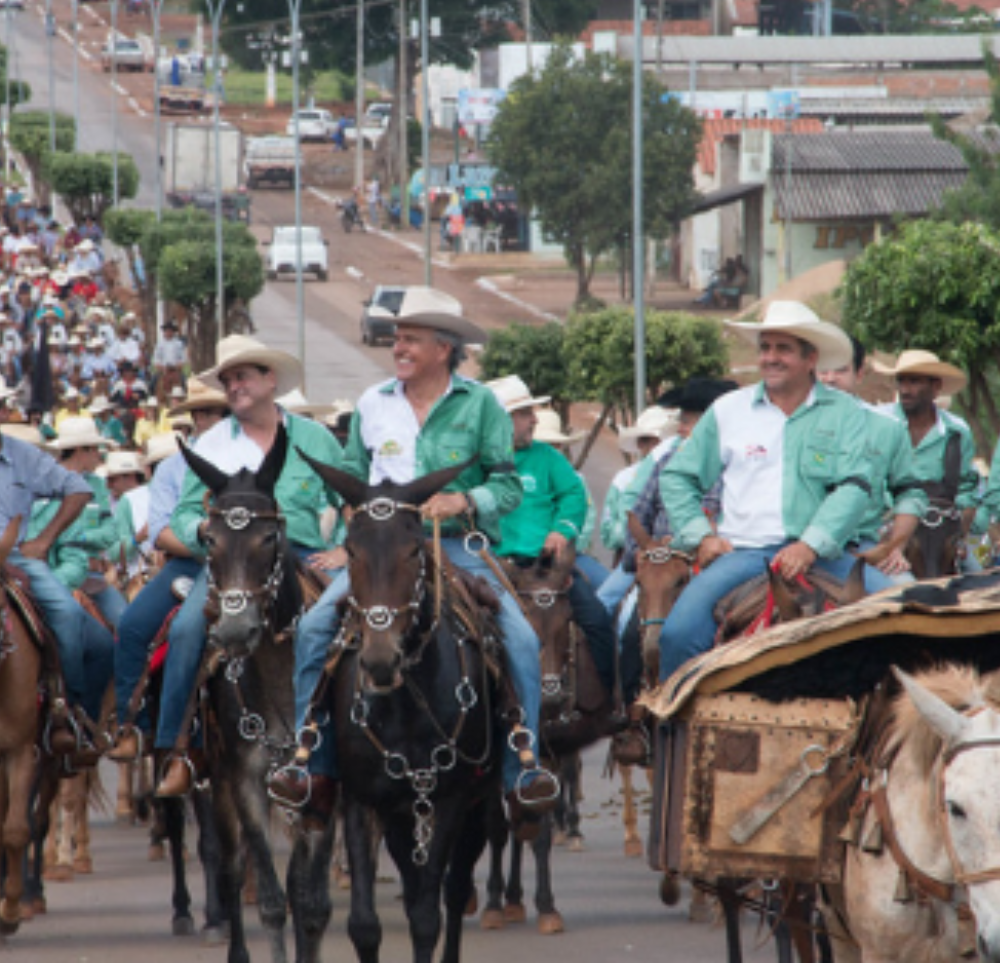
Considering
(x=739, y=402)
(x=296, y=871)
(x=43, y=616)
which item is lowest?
Answer: (x=296, y=871)

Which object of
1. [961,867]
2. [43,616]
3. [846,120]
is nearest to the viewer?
[961,867]

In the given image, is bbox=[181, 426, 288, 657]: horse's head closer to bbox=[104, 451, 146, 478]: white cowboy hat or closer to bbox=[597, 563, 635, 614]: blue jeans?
bbox=[597, 563, 635, 614]: blue jeans

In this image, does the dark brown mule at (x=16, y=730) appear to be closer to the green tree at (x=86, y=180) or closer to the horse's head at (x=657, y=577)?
the horse's head at (x=657, y=577)

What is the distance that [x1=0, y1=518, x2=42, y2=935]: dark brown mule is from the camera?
1170 cm

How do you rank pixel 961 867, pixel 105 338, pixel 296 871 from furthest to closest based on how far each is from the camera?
pixel 105 338, pixel 296 871, pixel 961 867

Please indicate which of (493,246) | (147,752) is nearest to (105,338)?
(147,752)

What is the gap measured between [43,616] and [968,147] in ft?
85.6

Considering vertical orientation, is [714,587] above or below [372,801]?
above

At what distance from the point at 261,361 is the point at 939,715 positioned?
5528 mm

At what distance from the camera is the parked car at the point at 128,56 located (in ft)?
359

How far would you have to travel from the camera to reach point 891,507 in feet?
40.8

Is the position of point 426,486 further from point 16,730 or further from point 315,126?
point 315,126

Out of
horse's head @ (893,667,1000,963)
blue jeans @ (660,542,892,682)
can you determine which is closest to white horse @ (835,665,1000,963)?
horse's head @ (893,667,1000,963)

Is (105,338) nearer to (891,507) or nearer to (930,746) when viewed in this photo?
(891,507)
